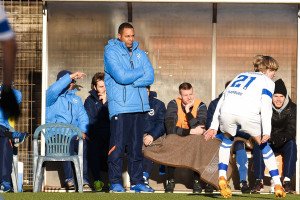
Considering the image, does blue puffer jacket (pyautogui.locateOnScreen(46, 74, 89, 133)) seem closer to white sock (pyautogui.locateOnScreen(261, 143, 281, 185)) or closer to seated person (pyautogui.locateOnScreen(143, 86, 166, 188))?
seated person (pyautogui.locateOnScreen(143, 86, 166, 188))

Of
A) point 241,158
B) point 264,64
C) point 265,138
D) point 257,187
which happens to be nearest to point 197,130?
point 241,158

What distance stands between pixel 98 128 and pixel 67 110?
1.63 feet

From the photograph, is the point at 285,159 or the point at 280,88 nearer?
the point at 285,159

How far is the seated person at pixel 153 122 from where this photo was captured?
14508 millimetres

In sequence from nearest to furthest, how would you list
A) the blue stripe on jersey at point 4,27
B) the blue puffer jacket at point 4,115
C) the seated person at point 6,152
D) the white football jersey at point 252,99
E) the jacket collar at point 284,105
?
1. the blue stripe on jersey at point 4,27
2. the blue puffer jacket at point 4,115
3. the white football jersey at point 252,99
4. the seated person at point 6,152
5. the jacket collar at point 284,105

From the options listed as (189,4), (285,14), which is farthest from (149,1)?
(285,14)

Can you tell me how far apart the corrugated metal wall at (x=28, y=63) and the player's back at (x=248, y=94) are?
17.6 feet

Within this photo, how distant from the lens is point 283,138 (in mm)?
15219

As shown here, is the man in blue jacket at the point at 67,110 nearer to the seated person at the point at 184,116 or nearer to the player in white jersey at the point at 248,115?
the seated person at the point at 184,116

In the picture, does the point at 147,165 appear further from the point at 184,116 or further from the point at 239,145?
the point at 239,145

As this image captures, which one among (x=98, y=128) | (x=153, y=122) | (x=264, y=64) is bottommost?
(x=98, y=128)

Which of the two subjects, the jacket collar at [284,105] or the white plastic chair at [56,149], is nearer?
the white plastic chair at [56,149]

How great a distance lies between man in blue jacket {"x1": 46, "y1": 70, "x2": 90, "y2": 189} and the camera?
15.4 m

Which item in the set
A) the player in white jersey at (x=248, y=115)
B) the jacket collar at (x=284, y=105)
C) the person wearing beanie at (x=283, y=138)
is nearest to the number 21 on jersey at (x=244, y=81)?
the player in white jersey at (x=248, y=115)
